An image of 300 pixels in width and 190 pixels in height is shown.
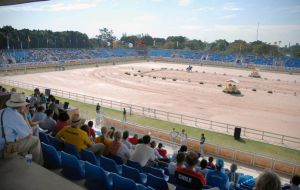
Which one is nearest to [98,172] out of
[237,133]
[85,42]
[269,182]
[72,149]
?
[72,149]

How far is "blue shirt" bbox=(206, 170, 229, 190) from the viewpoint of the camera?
7.17 meters

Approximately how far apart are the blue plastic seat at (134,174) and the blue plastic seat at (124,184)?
804 millimetres

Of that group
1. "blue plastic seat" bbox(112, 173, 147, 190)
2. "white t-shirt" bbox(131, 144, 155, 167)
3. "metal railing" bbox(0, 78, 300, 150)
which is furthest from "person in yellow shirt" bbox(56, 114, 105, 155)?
"metal railing" bbox(0, 78, 300, 150)

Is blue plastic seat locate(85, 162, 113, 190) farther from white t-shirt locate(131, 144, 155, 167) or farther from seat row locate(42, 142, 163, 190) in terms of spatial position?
white t-shirt locate(131, 144, 155, 167)

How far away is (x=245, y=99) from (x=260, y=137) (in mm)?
14031

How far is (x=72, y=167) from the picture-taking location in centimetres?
605

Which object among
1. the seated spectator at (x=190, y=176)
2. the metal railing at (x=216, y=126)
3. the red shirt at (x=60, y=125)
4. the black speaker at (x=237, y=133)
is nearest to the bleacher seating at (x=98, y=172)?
the seated spectator at (x=190, y=176)

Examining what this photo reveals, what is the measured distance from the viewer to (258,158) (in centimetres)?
1414

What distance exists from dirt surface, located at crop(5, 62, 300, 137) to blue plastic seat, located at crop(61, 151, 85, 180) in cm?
1827

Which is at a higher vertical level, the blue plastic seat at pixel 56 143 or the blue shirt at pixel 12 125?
the blue shirt at pixel 12 125

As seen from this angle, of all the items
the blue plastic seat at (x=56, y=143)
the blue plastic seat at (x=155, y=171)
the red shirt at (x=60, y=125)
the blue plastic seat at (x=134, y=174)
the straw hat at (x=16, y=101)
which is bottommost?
the blue plastic seat at (x=155, y=171)

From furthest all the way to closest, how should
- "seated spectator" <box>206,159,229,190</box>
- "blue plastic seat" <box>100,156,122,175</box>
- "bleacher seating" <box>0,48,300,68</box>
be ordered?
"bleacher seating" <box>0,48,300,68</box>
"seated spectator" <box>206,159,229,190</box>
"blue plastic seat" <box>100,156,122,175</box>

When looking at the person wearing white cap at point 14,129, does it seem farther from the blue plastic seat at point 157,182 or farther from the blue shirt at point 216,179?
the blue shirt at point 216,179

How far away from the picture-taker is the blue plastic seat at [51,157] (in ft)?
20.7
